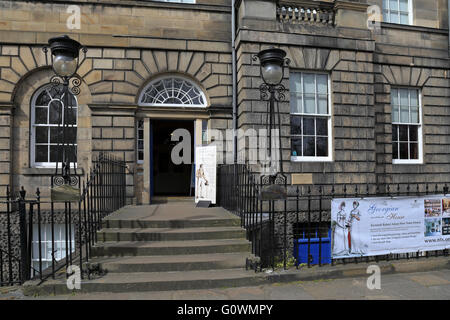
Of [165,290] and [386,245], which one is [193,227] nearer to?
[165,290]

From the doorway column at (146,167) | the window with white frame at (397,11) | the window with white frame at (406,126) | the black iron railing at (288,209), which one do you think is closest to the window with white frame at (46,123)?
the doorway column at (146,167)

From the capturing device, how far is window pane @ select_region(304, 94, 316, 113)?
916cm

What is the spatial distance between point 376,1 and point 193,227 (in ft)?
30.9

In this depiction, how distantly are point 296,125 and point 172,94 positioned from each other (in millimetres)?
3610

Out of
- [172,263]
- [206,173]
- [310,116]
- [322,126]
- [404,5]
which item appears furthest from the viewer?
[404,5]

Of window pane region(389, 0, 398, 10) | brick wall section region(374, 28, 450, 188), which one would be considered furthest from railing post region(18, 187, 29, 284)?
window pane region(389, 0, 398, 10)

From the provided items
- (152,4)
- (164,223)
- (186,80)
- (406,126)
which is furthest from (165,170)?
(406,126)

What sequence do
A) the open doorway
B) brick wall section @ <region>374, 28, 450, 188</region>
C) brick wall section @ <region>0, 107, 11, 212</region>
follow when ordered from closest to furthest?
1. brick wall section @ <region>0, 107, 11, 212</region>
2. brick wall section @ <region>374, 28, 450, 188</region>
3. the open doorway

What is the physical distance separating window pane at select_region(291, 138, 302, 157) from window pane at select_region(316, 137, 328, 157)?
0.55 meters

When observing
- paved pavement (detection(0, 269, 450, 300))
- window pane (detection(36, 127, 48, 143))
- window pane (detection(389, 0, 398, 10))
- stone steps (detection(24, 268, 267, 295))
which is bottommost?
paved pavement (detection(0, 269, 450, 300))

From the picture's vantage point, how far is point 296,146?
9.10 metres

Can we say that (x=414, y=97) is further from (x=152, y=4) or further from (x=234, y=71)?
(x=152, y=4)

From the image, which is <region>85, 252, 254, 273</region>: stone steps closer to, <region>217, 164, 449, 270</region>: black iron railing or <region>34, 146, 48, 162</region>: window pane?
<region>217, 164, 449, 270</region>: black iron railing

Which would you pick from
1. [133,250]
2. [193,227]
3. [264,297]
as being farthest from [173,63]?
[264,297]
